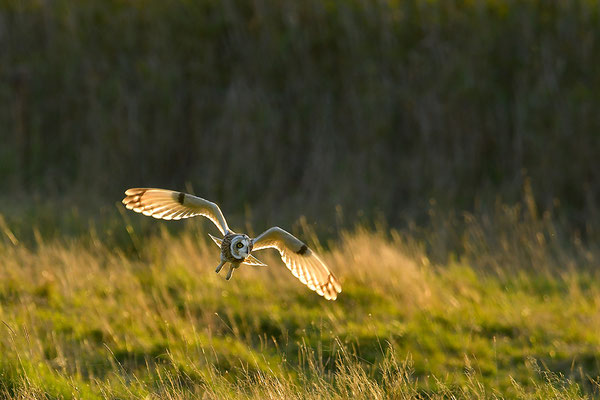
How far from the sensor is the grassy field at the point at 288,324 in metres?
6.04

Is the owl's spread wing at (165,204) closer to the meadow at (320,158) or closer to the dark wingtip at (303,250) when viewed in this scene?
the dark wingtip at (303,250)

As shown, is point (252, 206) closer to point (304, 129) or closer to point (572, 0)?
point (304, 129)

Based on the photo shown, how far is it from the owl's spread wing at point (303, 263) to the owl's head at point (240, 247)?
56 centimetres

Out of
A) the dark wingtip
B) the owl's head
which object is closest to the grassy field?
the dark wingtip

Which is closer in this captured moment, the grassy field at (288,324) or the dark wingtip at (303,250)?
the dark wingtip at (303,250)

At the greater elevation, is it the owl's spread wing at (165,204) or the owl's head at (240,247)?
the owl's spread wing at (165,204)

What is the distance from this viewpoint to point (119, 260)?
9.30 m

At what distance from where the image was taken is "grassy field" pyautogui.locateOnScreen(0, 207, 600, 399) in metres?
6.04

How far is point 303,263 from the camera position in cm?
481

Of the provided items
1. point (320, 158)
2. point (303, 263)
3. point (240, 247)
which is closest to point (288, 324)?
point (303, 263)

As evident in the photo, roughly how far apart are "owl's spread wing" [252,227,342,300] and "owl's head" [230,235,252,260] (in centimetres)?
56

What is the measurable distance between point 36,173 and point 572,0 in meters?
8.10

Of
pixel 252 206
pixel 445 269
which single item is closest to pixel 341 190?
pixel 252 206

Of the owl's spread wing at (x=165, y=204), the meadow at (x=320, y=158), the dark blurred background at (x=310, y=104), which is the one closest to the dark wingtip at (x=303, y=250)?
the owl's spread wing at (x=165, y=204)
